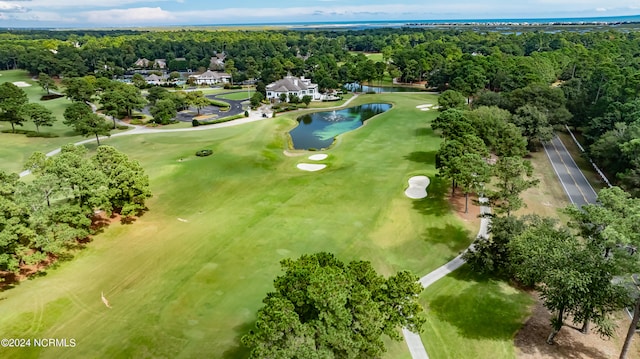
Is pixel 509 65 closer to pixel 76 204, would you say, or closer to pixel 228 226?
pixel 228 226

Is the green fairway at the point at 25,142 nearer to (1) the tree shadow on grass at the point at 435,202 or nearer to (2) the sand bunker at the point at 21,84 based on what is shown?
(2) the sand bunker at the point at 21,84

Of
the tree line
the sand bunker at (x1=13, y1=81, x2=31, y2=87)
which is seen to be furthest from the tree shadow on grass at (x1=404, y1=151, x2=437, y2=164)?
the sand bunker at (x1=13, y1=81, x2=31, y2=87)

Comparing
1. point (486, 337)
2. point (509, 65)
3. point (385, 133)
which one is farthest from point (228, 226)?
point (509, 65)

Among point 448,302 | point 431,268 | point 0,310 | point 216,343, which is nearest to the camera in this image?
point 216,343

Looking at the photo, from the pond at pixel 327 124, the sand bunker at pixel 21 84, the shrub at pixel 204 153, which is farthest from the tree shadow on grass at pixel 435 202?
the sand bunker at pixel 21 84

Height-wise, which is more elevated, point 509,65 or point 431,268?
point 509,65

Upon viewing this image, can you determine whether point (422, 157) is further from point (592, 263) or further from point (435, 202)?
point (592, 263)
